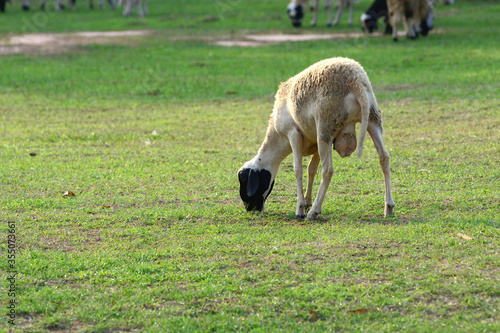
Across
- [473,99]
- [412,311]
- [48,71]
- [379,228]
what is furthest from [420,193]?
[48,71]

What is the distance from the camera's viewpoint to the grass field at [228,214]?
4559 millimetres

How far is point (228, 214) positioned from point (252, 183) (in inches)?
15.9

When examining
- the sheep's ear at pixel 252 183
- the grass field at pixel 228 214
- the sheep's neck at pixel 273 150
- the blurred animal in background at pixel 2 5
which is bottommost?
the grass field at pixel 228 214

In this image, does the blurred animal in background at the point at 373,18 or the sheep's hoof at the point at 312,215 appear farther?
the blurred animal in background at the point at 373,18

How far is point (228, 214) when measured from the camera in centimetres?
686

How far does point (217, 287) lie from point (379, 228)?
186cm

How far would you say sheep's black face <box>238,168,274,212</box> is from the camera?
6.82m

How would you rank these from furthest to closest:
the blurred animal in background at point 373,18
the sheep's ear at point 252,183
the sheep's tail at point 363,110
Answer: the blurred animal in background at point 373,18, the sheep's ear at point 252,183, the sheep's tail at point 363,110

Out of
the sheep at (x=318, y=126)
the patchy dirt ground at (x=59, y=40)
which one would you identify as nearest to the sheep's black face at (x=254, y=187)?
the sheep at (x=318, y=126)

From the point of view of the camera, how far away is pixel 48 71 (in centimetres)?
1734

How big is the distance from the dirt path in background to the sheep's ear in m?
14.2

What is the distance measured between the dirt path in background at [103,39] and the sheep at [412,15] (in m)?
0.76

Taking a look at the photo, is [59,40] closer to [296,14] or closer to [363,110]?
[296,14]

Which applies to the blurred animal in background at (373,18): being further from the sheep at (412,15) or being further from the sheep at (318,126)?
the sheep at (318,126)
